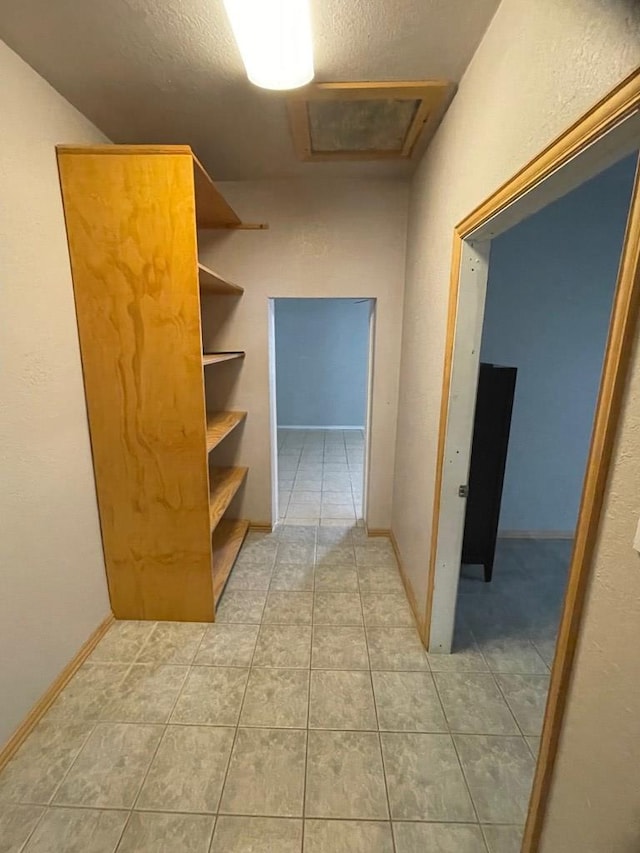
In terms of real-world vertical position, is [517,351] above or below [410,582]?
above

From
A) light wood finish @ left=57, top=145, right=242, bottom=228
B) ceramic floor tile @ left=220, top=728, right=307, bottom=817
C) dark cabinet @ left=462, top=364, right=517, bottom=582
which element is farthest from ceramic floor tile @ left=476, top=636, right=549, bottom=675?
light wood finish @ left=57, top=145, right=242, bottom=228

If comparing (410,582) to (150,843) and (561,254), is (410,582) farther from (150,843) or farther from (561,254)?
(561,254)

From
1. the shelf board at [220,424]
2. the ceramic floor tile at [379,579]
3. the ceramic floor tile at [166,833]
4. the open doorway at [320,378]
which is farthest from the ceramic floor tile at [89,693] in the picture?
the open doorway at [320,378]

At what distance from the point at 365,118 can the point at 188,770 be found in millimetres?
2703

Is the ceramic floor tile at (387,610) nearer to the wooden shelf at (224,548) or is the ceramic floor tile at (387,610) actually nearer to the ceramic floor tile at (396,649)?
the ceramic floor tile at (396,649)

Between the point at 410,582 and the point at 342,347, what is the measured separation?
4.36 m

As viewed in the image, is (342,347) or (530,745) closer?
(530,745)

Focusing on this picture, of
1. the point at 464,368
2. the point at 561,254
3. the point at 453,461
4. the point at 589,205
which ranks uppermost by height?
the point at 589,205

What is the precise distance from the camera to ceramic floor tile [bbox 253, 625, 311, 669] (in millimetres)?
1784

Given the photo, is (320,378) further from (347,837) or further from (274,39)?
(347,837)

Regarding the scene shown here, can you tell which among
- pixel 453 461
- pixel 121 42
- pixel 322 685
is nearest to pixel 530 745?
pixel 322 685

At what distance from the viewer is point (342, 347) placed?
598cm

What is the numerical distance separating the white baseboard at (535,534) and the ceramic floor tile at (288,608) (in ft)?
5.47

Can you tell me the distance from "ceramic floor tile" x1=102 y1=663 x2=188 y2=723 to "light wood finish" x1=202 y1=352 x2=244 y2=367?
1454 millimetres
